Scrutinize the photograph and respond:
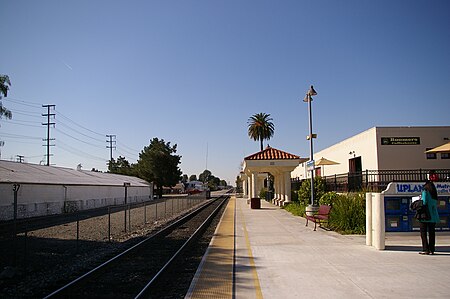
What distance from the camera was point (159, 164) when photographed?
7975 cm

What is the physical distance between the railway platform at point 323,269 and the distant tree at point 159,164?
218ft

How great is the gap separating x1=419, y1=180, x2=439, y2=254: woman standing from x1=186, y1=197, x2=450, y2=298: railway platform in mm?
297

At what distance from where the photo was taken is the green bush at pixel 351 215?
15.2 m

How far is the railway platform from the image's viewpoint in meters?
7.37

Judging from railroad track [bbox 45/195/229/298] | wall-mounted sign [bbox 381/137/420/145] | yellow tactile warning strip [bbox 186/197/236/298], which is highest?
wall-mounted sign [bbox 381/137/420/145]

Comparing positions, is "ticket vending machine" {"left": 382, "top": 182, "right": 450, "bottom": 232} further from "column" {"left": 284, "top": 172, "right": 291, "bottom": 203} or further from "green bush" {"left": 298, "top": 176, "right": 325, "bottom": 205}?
"column" {"left": 284, "top": 172, "right": 291, "bottom": 203}

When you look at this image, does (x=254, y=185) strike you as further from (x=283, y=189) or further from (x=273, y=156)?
(x=273, y=156)

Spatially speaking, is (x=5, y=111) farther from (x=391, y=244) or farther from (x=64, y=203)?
(x=64, y=203)

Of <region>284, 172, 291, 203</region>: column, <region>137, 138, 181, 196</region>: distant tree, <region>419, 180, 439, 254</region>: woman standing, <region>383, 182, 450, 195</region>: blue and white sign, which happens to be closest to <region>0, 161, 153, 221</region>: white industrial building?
<region>284, 172, 291, 203</region>: column

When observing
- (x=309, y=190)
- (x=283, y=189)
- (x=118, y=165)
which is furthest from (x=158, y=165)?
(x=309, y=190)

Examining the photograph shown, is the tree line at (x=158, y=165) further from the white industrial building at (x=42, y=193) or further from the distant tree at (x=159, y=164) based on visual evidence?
the white industrial building at (x=42, y=193)

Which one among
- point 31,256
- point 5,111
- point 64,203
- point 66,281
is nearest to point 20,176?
point 64,203

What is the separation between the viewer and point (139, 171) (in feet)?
264

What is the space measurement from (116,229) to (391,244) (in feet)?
44.0
